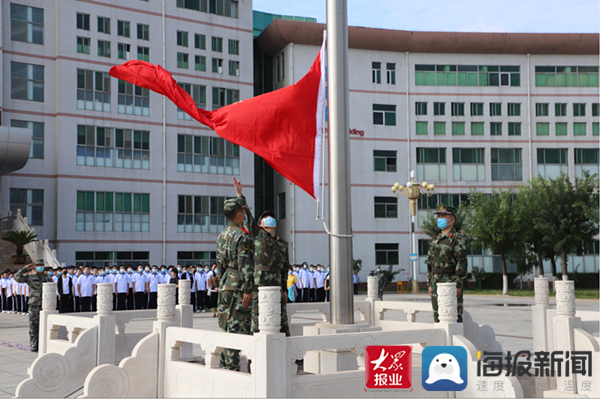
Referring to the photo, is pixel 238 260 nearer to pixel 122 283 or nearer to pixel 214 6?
pixel 122 283

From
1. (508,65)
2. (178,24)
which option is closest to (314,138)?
Answer: (178,24)

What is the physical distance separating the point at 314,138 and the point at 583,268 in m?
40.3

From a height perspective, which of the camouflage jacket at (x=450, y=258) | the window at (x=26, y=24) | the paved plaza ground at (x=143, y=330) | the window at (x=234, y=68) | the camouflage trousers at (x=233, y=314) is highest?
the window at (x=26, y=24)

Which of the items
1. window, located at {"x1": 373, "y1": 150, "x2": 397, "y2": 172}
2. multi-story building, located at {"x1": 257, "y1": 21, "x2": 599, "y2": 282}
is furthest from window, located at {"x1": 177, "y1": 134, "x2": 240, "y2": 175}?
window, located at {"x1": 373, "y1": 150, "x2": 397, "y2": 172}

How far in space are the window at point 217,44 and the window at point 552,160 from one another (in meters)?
23.3

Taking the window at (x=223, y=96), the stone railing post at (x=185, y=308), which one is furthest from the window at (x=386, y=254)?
the stone railing post at (x=185, y=308)

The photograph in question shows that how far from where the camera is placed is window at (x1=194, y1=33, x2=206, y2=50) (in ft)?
122

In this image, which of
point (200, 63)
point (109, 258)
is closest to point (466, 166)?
point (200, 63)

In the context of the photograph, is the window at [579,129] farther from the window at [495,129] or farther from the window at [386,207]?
the window at [386,207]

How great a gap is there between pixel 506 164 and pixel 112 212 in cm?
2695

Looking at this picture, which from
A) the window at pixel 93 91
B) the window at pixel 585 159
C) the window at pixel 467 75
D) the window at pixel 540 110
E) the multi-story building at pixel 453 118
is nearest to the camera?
the window at pixel 93 91

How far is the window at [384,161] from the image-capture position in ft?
137

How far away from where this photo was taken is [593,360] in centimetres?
612

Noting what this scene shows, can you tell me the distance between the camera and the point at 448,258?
29.3 feet
